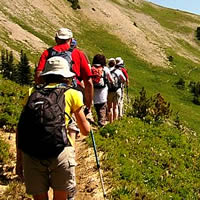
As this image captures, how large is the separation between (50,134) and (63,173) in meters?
0.61

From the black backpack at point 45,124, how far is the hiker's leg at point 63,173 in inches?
5.6

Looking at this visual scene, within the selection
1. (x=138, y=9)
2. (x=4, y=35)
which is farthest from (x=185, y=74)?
(x=138, y=9)

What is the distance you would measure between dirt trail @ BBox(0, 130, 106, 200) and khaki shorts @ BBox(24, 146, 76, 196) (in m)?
2.35

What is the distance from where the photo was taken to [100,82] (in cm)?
1070

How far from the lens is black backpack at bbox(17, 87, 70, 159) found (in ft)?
14.6

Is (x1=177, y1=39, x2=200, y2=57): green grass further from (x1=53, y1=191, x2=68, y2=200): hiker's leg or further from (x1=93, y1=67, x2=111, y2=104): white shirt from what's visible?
(x1=53, y1=191, x2=68, y2=200): hiker's leg

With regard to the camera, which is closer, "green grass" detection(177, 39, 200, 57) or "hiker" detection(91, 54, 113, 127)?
"hiker" detection(91, 54, 113, 127)

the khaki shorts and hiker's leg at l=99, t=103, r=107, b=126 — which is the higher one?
the khaki shorts

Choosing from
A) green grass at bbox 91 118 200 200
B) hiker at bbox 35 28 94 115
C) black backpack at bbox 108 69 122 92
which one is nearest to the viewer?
hiker at bbox 35 28 94 115

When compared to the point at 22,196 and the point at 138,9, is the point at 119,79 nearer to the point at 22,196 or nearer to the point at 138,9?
the point at 22,196

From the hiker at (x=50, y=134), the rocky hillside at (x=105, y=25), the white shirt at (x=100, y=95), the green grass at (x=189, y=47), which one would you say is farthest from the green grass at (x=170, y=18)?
the hiker at (x=50, y=134)

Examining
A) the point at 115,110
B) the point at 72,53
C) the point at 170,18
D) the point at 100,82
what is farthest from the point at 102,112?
the point at 170,18

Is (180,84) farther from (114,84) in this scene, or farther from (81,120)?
(81,120)

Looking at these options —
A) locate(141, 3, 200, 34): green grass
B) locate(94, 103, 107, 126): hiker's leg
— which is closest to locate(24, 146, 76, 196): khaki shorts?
locate(94, 103, 107, 126): hiker's leg
